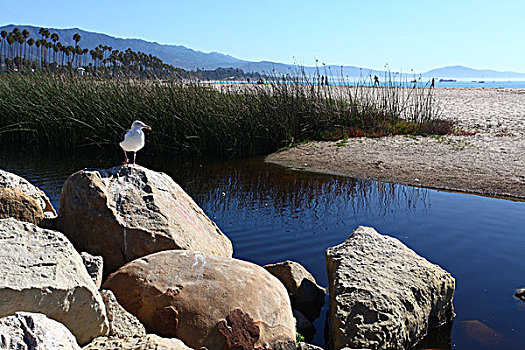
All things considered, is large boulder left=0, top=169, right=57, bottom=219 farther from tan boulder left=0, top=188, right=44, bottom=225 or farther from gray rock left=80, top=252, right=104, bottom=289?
gray rock left=80, top=252, right=104, bottom=289

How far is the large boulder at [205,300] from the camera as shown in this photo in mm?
3611

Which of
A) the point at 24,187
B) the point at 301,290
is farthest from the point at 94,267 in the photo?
the point at 24,187

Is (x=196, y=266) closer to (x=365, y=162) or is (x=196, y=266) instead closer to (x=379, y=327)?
(x=379, y=327)

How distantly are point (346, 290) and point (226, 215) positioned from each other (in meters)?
3.96

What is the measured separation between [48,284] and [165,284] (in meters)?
1.09

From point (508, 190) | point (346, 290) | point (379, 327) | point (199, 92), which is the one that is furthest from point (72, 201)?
point (199, 92)

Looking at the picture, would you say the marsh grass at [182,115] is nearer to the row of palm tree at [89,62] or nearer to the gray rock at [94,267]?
the row of palm tree at [89,62]

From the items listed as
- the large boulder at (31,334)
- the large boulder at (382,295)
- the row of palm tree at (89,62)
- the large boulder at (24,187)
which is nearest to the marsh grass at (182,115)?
the row of palm tree at (89,62)

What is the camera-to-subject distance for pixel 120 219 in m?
4.69

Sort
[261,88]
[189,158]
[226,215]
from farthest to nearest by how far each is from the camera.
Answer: [261,88] < [189,158] < [226,215]

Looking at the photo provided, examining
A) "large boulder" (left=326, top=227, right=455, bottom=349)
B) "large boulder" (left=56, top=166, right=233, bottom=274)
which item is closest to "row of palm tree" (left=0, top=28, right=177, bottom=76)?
"large boulder" (left=56, top=166, right=233, bottom=274)

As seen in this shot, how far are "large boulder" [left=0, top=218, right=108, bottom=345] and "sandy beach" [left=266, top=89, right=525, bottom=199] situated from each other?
8.04 metres

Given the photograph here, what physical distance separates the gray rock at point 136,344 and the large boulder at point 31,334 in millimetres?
528

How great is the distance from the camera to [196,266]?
161 inches
